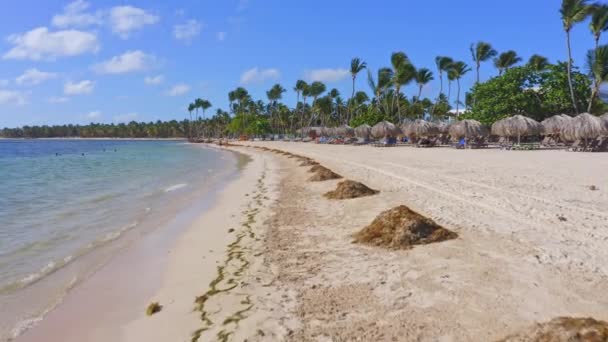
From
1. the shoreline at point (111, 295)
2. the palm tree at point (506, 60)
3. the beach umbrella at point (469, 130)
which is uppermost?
the palm tree at point (506, 60)

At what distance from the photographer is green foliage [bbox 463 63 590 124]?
32.7 metres

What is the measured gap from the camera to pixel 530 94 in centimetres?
Answer: 3334

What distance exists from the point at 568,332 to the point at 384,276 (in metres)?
2.05

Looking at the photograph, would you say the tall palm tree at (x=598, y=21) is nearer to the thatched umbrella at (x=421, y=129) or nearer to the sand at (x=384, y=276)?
the thatched umbrella at (x=421, y=129)

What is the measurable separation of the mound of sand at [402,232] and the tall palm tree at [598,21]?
110 feet

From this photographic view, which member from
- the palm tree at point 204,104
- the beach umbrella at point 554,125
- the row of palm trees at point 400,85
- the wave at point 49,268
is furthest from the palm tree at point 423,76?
the palm tree at point 204,104

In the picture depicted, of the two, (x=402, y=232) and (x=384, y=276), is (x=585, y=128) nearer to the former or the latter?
(x=402, y=232)

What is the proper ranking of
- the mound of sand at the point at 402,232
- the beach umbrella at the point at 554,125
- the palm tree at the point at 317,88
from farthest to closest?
the palm tree at the point at 317,88
the beach umbrella at the point at 554,125
the mound of sand at the point at 402,232

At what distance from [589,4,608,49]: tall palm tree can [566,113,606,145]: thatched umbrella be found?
11.3 metres

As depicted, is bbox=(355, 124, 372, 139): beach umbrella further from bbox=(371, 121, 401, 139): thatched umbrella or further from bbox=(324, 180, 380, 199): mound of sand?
bbox=(324, 180, 380, 199): mound of sand

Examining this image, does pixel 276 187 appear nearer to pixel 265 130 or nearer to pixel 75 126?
pixel 265 130

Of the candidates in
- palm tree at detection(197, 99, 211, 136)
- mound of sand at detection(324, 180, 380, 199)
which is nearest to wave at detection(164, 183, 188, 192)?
mound of sand at detection(324, 180, 380, 199)

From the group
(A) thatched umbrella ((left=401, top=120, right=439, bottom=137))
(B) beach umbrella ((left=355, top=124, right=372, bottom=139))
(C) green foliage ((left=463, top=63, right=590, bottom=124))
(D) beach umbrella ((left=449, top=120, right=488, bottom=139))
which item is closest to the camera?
(D) beach umbrella ((left=449, top=120, right=488, bottom=139))

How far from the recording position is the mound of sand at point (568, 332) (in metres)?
2.62
